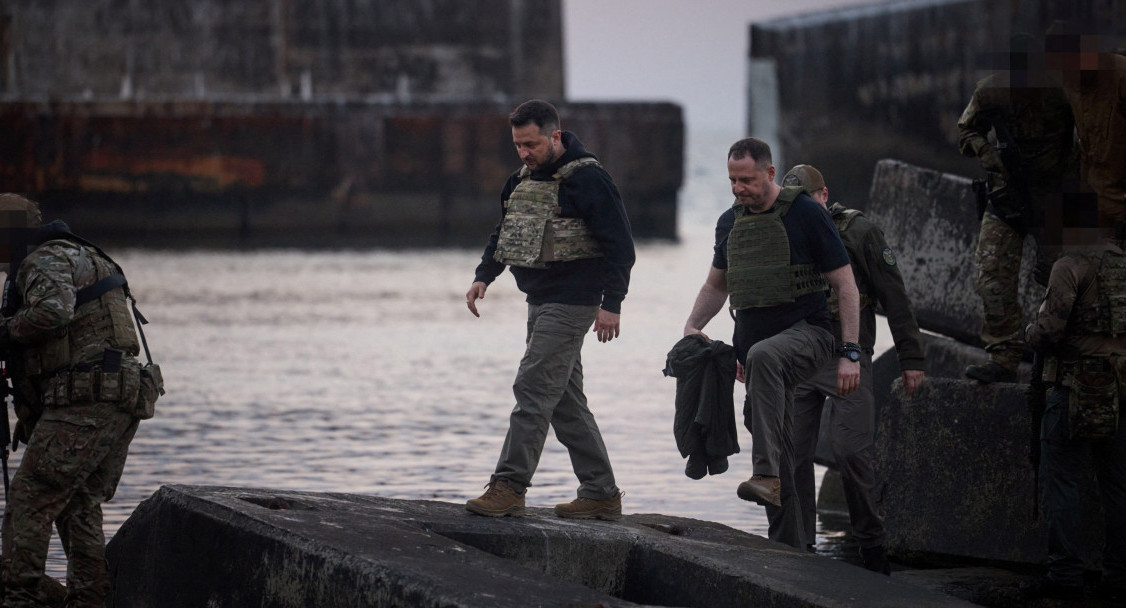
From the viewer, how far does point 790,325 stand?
6.65 meters

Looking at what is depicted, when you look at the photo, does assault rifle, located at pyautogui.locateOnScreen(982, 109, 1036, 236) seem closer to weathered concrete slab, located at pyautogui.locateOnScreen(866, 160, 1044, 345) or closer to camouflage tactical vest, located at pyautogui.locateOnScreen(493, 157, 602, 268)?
weathered concrete slab, located at pyautogui.locateOnScreen(866, 160, 1044, 345)

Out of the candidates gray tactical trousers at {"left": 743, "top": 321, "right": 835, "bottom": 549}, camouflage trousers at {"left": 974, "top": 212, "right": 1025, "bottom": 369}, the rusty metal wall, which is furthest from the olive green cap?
the rusty metal wall

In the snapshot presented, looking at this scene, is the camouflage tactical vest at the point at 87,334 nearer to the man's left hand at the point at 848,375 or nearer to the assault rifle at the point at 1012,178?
the man's left hand at the point at 848,375

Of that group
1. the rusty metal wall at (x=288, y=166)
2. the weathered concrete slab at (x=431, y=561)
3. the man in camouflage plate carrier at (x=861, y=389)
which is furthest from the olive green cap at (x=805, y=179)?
the rusty metal wall at (x=288, y=166)

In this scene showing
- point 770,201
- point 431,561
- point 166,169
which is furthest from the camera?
point 166,169

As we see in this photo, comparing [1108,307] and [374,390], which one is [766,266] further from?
[374,390]

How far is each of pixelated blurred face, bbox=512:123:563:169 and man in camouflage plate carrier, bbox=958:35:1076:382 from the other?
A: 1.92 meters

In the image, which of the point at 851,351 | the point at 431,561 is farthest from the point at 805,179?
the point at 431,561

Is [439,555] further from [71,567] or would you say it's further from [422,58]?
[422,58]

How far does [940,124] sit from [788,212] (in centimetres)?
1695

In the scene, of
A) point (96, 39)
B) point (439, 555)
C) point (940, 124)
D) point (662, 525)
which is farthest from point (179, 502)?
point (96, 39)

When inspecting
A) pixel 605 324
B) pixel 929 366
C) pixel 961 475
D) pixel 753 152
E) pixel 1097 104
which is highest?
pixel 1097 104

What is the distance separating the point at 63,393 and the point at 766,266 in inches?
103

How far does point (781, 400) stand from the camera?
6496 millimetres
